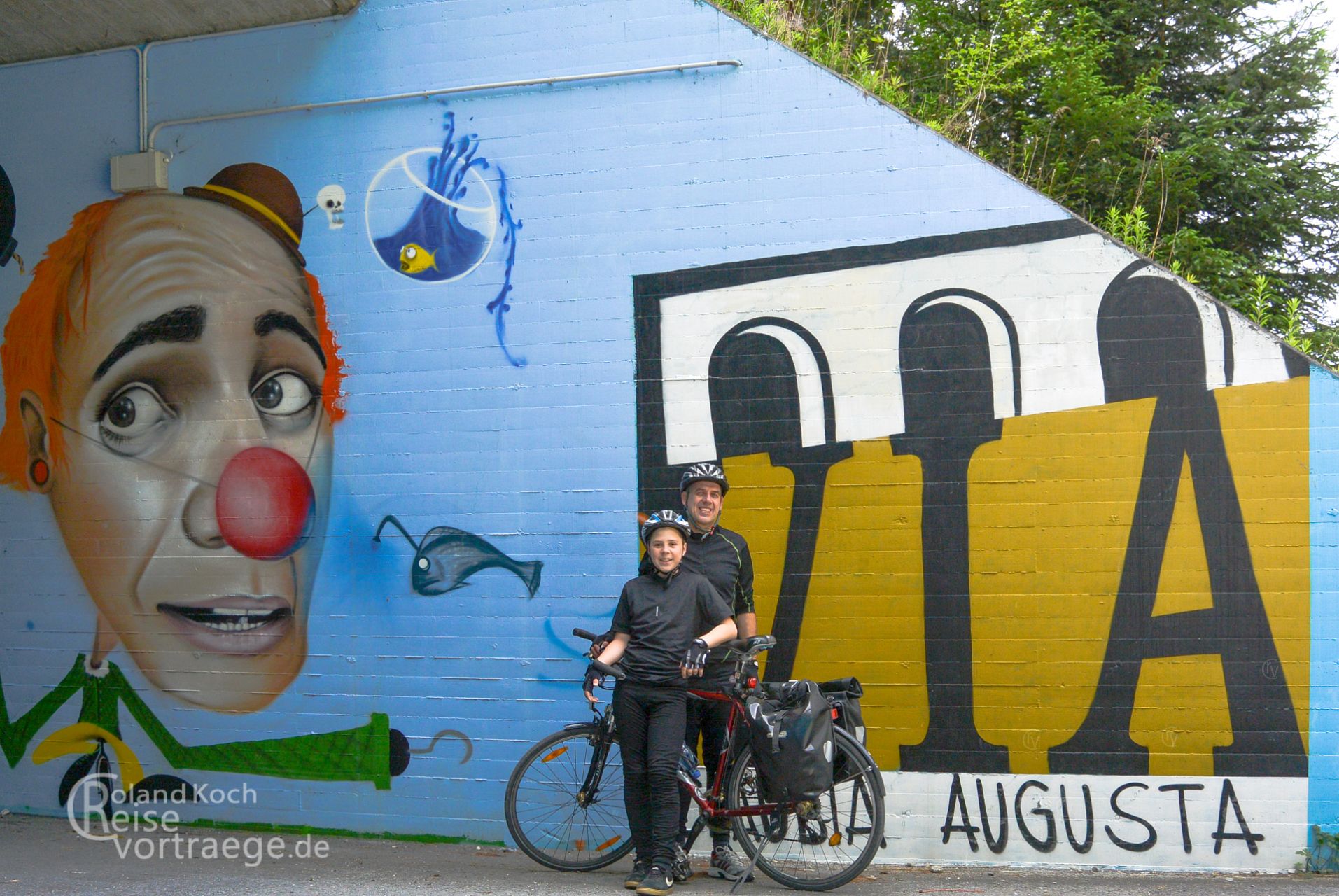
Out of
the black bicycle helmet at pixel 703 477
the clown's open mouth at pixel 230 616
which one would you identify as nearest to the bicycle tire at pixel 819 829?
the black bicycle helmet at pixel 703 477

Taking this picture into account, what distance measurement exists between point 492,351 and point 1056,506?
10.1ft

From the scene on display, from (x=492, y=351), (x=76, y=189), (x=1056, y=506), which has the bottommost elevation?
(x=1056, y=506)

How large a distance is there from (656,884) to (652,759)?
52 cm

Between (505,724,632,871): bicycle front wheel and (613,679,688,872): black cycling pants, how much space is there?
0.24m

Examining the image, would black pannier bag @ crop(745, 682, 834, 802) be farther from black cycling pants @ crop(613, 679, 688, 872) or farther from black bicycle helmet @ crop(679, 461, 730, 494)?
black bicycle helmet @ crop(679, 461, 730, 494)

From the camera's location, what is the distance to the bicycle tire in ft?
15.1

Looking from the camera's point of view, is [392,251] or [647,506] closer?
[647,506]

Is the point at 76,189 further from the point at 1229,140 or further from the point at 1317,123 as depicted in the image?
the point at 1317,123

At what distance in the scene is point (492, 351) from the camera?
19.6 ft

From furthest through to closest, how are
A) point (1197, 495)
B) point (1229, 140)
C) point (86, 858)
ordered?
point (1229, 140) < point (86, 858) < point (1197, 495)

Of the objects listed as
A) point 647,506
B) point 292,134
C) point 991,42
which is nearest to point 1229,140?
point 991,42

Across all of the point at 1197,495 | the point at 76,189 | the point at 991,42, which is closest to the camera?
the point at 1197,495

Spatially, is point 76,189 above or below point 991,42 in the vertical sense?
below

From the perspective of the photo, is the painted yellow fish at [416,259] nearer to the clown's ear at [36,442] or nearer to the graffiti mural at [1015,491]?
the graffiti mural at [1015,491]
